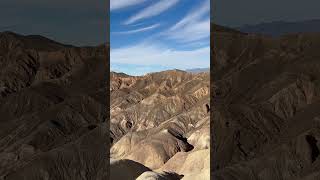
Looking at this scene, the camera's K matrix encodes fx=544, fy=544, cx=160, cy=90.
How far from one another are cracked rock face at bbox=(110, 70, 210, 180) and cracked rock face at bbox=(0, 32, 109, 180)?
6.00 m

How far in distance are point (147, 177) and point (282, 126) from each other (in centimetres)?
Answer: 3019

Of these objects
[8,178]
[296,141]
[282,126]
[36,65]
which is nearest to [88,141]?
[8,178]

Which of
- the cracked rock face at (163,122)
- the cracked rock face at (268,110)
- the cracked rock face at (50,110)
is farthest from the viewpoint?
the cracked rock face at (163,122)

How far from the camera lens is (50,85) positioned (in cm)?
8675

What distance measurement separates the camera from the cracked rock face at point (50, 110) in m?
45.0

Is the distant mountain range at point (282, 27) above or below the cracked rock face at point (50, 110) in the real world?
above

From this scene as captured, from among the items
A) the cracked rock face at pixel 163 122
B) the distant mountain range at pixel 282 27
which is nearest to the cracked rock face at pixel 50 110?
the cracked rock face at pixel 163 122

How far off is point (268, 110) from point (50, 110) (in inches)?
1237

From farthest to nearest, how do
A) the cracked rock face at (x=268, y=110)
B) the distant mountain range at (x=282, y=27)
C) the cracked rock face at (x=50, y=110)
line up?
the distant mountain range at (x=282, y=27) < the cracked rock face at (x=50, y=110) < the cracked rock face at (x=268, y=110)

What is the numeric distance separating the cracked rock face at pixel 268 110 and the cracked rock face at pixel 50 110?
11695 mm

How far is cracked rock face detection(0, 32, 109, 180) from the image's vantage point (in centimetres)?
4497

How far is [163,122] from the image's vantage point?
85.4 metres

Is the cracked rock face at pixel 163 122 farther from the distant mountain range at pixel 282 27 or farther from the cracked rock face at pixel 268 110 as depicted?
the distant mountain range at pixel 282 27

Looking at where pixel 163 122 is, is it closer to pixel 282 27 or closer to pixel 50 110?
pixel 50 110
